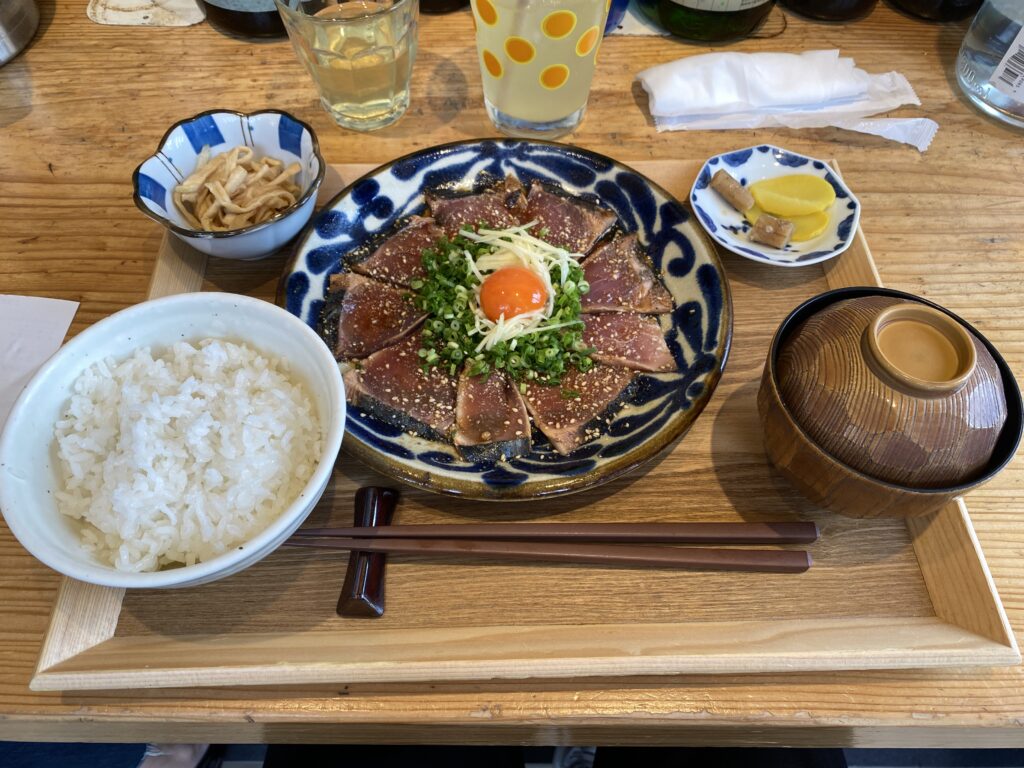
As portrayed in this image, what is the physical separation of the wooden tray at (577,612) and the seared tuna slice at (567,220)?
675 millimetres

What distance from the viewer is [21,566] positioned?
1.46m

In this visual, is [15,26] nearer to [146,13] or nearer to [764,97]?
[146,13]

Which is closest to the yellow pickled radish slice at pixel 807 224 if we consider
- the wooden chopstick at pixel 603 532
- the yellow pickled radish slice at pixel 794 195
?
the yellow pickled radish slice at pixel 794 195

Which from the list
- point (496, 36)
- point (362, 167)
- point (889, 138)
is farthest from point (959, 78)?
point (362, 167)

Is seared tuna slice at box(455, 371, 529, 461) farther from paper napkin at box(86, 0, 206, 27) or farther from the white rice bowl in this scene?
Result: paper napkin at box(86, 0, 206, 27)

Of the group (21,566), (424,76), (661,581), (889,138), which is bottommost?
(21,566)

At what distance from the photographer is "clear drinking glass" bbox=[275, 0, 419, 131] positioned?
195 centimetres

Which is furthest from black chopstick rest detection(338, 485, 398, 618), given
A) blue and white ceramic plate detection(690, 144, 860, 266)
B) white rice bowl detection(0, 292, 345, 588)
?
blue and white ceramic plate detection(690, 144, 860, 266)

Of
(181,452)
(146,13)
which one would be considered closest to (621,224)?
(181,452)

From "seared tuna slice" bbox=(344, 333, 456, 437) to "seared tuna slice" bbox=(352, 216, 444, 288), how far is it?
238mm

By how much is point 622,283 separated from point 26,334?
155 cm

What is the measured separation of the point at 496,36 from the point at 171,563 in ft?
5.17

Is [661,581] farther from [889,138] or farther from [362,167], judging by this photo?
[889,138]

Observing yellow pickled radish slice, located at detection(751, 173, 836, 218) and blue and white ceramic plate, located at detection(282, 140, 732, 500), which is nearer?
blue and white ceramic plate, located at detection(282, 140, 732, 500)
